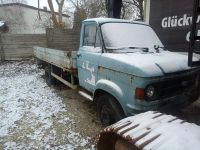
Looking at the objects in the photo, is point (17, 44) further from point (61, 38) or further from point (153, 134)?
point (153, 134)

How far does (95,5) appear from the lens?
2277cm

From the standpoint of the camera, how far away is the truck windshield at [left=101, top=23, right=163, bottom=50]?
4473 millimetres

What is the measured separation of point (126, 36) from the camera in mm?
4656

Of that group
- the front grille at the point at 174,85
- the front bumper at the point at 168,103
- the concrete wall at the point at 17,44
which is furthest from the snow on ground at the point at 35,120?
the concrete wall at the point at 17,44

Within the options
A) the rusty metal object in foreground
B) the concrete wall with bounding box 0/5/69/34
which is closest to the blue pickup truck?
the rusty metal object in foreground

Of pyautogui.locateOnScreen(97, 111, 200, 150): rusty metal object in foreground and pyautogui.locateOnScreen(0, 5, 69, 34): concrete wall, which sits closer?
pyautogui.locateOnScreen(97, 111, 200, 150): rusty metal object in foreground

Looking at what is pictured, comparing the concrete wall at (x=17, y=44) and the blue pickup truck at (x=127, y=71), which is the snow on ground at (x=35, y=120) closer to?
the blue pickup truck at (x=127, y=71)

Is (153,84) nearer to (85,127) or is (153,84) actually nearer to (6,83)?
(85,127)

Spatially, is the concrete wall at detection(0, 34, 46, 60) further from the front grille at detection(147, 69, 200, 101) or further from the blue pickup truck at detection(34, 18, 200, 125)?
the front grille at detection(147, 69, 200, 101)

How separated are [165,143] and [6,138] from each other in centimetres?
355

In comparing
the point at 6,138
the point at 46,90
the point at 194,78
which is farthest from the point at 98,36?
the point at 46,90

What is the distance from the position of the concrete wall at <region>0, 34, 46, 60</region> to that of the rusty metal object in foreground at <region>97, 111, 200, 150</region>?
538 inches

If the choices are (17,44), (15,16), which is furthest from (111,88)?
(15,16)

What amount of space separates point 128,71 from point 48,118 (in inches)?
100
